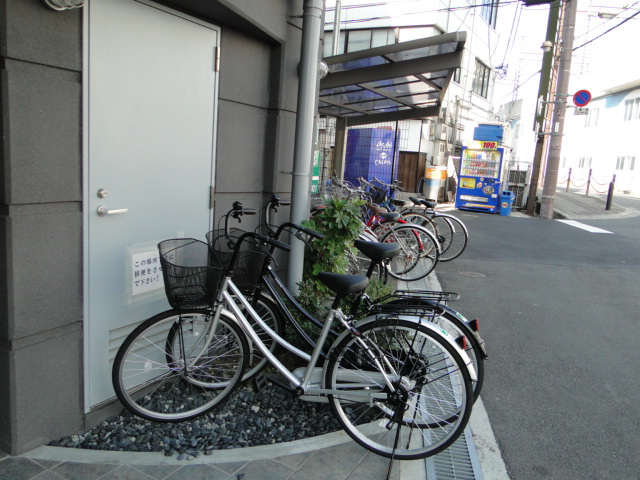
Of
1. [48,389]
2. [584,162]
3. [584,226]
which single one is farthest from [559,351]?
[584,162]

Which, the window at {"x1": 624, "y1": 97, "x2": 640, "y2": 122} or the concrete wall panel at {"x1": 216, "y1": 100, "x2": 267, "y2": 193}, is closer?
the concrete wall panel at {"x1": 216, "y1": 100, "x2": 267, "y2": 193}

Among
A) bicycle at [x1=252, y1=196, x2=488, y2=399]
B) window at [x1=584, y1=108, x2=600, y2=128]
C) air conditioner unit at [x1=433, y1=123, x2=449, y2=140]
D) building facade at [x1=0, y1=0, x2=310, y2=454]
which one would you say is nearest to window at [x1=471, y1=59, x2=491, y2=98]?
air conditioner unit at [x1=433, y1=123, x2=449, y2=140]

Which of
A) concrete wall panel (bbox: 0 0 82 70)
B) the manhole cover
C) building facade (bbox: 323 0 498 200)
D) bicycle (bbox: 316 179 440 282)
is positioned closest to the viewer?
concrete wall panel (bbox: 0 0 82 70)

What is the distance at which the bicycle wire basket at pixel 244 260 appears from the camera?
321cm

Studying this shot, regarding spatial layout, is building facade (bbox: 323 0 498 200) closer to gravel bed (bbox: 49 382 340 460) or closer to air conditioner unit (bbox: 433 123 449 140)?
air conditioner unit (bbox: 433 123 449 140)

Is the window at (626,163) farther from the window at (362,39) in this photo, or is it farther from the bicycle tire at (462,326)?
the bicycle tire at (462,326)

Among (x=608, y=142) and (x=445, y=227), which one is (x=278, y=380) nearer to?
(x=445, y=227)

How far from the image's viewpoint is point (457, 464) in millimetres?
3020

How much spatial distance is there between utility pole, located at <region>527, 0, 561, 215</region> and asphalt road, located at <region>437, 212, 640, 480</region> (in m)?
6.24

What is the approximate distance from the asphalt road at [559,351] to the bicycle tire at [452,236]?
205 millimetres

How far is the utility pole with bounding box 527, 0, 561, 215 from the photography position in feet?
52.1

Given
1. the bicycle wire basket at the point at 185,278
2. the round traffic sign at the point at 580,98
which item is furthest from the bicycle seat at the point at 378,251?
the round traffic sign at the point at 580,98

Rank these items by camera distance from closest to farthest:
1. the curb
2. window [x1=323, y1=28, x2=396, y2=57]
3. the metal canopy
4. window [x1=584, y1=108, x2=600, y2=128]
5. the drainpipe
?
1. the curb
2. the drainpipe
3. the metal canopy
4. window [x1=323, y1=28, x2=396, y2=57]
5. window [x1=584, y1=108, x2=600, y2=128]

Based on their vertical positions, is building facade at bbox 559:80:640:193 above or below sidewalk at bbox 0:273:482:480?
above
